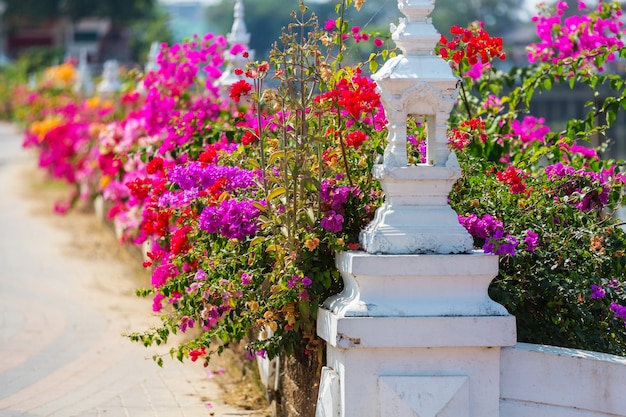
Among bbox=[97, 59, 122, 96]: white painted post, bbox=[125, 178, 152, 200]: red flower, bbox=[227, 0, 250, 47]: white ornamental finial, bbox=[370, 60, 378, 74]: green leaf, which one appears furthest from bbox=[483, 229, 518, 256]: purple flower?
bbox=[97, 59, 122, 96]: white painted post

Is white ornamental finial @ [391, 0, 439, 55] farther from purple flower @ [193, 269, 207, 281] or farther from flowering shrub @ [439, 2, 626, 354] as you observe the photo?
purple flower @ [193, 269, 207, 281]

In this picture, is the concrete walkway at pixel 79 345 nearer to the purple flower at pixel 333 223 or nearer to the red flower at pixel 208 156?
the red flower at pixel 208 156

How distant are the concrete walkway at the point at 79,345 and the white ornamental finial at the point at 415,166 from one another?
1.84 m

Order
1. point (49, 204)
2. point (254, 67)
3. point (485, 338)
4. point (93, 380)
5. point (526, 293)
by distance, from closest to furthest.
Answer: point (485, 338), point (526, 293), point (254, 67), point (93, 380), point (49, 204)

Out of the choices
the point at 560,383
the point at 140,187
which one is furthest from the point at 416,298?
the point at 140,187

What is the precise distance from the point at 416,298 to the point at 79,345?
384cm

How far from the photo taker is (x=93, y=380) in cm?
691

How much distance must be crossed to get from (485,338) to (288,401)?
138 cm

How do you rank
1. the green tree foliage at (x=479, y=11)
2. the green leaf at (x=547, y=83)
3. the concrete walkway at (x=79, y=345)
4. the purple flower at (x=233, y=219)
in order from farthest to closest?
the green tree foliage at (x=479, y=11)
the green leaf at (x=547, y=83)
the concrete walkway at (x=79, y=345)
the purple flower at (x=233, y=219)

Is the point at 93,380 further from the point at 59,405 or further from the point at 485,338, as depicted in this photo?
the point at 485,338

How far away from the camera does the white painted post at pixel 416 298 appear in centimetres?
461

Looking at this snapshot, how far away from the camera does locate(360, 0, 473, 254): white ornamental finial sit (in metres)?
4.71

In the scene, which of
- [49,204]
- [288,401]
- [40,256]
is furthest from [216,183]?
[49,204]

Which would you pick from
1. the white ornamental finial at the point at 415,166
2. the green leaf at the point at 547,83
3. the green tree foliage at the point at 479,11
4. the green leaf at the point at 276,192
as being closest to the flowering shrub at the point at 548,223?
the green leaf at the point at 547,83
